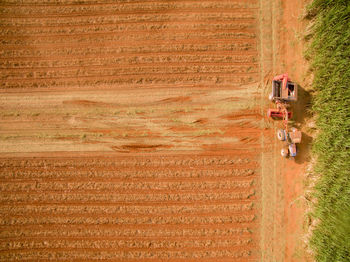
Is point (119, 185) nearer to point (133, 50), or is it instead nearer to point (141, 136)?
point (141, 136)

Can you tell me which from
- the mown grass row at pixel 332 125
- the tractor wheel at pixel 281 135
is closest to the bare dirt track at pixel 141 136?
the tractor wheel at pixel 281 135

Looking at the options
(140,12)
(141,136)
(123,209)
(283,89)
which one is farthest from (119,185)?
(283,89)

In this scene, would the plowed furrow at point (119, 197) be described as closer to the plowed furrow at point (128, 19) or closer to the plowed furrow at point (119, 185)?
the plowed furrow at point (119, 185)

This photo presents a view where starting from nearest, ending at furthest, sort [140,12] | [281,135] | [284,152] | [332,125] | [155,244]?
[332,125], [281,135], [284,152], [155,244], [140,12]

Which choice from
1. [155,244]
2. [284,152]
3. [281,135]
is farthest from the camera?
[155,244]

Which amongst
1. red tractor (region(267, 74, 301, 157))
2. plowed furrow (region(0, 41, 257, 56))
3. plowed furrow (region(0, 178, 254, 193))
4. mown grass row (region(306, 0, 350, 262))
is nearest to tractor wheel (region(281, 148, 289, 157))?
red tractor (region(267, 74, 301, 157))

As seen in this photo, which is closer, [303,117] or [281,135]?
[281,135]
